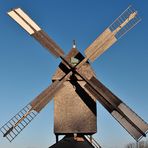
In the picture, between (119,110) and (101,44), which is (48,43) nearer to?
(101,44)

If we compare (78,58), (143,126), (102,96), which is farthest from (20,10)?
(143,126)

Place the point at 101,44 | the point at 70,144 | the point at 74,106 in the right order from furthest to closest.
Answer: the point at 101,44 < the point at 74,106 < the point at 70,144

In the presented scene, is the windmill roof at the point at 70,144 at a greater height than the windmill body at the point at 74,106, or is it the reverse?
the windmill body at the point at 74,106

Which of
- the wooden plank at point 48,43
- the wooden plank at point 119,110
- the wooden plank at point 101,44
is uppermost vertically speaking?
the wooden plank at point 48,43

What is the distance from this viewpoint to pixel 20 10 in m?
Result: 23.4

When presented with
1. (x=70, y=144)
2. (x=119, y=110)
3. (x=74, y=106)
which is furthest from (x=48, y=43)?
(x=70, y=144)

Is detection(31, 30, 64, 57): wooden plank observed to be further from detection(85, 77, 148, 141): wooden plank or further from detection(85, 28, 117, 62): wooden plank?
Result: detection(85, 77, 148, 141): wooden plank

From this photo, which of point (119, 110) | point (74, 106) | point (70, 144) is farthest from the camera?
point (74, 106)

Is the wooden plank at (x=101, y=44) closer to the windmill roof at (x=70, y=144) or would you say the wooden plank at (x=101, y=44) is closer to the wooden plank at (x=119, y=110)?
the wooden plank at (x=119, y=110)

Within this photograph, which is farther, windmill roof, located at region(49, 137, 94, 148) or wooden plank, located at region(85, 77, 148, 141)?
windmill roof, located at region(49, 137, 94, 148)

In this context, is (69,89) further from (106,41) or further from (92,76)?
(106,41)

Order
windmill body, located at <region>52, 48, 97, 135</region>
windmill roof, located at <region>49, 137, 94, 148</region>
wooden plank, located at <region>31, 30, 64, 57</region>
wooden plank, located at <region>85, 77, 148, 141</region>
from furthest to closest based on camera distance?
wooden plank, located at <region>31, 30, 64, 57</region>
windmill body, located at <region>52, 48, 97, 135</region>
windmill roof, located at <region>49, 137, 94, 148</region>
wooden plank, located at <region>85, 77, 148, 141</region>

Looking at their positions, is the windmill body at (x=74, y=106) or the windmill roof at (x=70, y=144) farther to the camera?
the windmill body at (x=74, y=106)

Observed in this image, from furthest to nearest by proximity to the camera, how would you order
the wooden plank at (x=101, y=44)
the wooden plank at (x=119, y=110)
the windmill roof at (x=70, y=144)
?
the wooden plank at (x=101, y=44) < the windmill roof at (x=70, y=144) < the wooden plank at (x=119, y=110)
